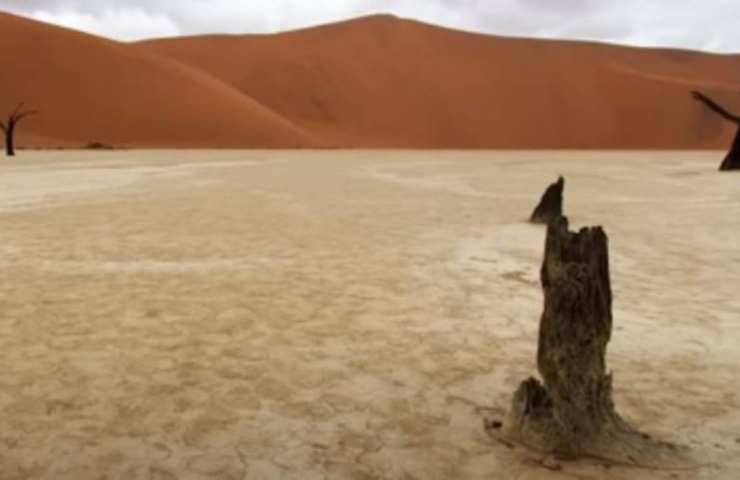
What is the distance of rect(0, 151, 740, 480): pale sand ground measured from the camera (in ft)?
11.9

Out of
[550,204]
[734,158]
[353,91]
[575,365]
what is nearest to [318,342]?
[575,365]

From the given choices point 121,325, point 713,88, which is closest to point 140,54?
point 713,88

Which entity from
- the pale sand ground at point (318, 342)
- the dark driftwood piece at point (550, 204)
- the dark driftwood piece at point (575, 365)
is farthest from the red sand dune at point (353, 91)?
the dark driftwood piece at point (575, 365)

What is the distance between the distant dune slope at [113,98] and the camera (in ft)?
161

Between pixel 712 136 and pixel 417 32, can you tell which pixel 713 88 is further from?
pixel 417 32

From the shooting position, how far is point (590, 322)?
372 cm

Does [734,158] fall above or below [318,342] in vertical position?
above

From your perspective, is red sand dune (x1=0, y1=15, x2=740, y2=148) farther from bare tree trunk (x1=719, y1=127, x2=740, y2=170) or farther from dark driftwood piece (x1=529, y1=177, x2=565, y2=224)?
dark driftwood piece (x1=529, y1=177, x2=565, y2=224)

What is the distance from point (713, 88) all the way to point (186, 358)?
77.6m

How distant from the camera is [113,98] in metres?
52.3

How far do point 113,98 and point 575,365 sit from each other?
51933 mm

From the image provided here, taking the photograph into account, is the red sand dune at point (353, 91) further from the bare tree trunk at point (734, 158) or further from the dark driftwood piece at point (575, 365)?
the dark driftwood piece at point (575, 365)

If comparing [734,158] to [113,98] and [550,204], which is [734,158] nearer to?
[550,204]

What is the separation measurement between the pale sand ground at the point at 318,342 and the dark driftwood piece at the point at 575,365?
0.16 m
